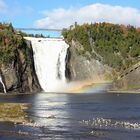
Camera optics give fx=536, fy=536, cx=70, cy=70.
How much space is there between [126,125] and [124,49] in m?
114

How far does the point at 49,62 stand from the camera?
15600 centimetres

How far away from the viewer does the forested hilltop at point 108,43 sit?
165 meters

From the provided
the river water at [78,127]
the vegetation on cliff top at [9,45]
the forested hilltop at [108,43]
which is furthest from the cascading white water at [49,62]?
the river water at [78,127]

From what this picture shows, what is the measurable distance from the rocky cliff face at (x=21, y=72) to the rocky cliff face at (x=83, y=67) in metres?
12.9

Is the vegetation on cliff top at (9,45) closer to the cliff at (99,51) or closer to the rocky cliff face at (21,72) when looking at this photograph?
the rocky cliff face at (21,72)

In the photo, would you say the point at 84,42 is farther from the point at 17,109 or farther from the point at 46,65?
the point at 17,109

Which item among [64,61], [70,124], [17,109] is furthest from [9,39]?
[70,124]

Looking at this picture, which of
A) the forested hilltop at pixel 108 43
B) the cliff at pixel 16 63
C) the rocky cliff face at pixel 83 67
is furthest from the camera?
the forested hilltop at pixel 108 43

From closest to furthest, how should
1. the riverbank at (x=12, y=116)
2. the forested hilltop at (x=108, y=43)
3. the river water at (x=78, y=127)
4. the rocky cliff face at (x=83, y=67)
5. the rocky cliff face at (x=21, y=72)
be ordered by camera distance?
the river water at (x=78, y=127), the riverbank at (x=12, y=116), the rocky cliff face at (x=21, y=72), the rocky cliff face at (x=83, y=67), the forested hilltop at (x=108, y=43)

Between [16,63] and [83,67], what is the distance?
79.3 ft

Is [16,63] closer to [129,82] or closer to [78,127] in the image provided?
[129,82]

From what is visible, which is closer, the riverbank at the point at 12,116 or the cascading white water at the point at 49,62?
the riverbank at the point at 12,116

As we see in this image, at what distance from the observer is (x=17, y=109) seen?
6925 centimetres

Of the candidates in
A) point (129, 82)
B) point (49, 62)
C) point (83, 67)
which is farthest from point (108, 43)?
point (129, 82)
